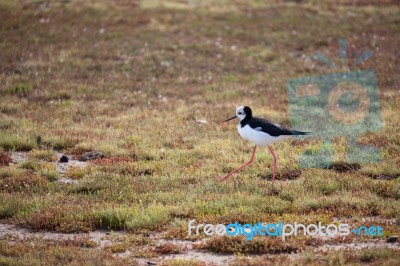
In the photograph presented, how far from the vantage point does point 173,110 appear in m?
21.3

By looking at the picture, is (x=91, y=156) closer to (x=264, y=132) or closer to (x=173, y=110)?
(x=264, y=132)

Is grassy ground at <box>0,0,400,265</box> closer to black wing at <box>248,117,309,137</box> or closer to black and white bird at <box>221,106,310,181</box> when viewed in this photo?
black and white bird at <box>221,106,310,181</box>

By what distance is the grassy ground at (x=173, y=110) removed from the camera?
11859 millimetres

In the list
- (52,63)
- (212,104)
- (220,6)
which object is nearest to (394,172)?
(212,104)

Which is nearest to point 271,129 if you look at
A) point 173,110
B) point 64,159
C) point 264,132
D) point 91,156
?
point 264,132

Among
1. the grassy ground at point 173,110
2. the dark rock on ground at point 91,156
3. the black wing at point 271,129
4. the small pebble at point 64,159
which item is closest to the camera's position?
the grassy ground at point 173,110

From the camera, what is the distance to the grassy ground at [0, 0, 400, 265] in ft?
38.9

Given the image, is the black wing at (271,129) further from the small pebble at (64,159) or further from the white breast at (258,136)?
the small pebble at (64,159)

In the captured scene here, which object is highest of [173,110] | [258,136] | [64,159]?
[258,136]

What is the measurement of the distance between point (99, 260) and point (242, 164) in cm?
639

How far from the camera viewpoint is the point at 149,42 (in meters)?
30.7

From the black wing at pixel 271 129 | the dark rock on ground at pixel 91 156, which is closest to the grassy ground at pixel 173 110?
the dark rock on ground at pixel 91 156

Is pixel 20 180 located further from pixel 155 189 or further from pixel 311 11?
pixel 311 11

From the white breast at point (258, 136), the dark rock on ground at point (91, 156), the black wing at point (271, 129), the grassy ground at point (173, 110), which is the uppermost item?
the black wing at point (271, 129)
